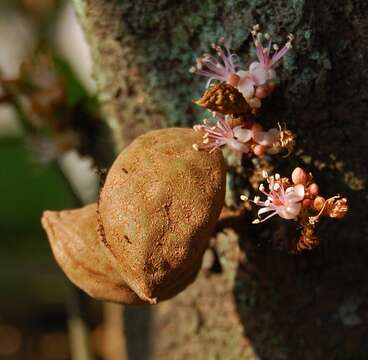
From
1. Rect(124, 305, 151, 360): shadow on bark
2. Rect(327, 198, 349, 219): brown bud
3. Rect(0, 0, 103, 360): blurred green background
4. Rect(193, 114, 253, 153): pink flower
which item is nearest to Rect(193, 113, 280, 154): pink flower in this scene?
Rect(193, 114, 253, 153): pink flower

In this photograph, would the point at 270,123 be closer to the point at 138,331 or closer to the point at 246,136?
the point at 246,136

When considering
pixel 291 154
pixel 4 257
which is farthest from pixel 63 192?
pixel 291 154

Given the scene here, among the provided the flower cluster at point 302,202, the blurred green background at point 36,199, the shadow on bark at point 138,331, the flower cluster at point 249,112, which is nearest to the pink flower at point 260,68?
the flower cluster at point 249,112

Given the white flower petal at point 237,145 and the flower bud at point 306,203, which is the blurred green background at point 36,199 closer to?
the white flower petal at point 237,145

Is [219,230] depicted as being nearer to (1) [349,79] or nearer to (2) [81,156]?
(1) [349,79]

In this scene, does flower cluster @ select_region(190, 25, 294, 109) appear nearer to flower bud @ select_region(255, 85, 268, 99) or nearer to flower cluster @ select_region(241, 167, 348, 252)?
flower bud @ select_region(255, 85, 268, 99)

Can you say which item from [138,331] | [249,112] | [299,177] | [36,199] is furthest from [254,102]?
[36,199]
